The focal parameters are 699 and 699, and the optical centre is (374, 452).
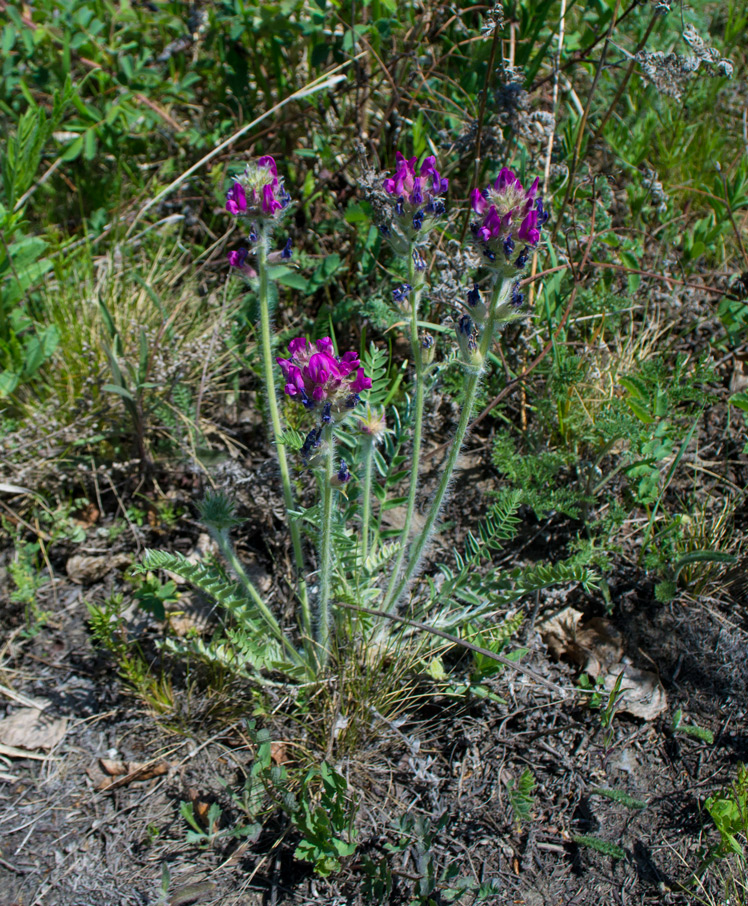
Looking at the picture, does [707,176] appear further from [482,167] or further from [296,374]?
[296,374]

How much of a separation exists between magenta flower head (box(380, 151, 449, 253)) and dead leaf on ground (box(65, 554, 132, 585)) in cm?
184

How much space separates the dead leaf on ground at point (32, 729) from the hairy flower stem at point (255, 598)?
840mm

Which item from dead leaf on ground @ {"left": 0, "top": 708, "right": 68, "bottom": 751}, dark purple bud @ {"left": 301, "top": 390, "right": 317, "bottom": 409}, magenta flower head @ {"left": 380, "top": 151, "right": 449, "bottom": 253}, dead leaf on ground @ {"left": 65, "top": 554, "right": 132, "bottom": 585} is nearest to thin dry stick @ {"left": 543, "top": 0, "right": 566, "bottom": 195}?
magenta flower head @ {"left": 380, "top": 151, "right": 449, "bottom": 253}

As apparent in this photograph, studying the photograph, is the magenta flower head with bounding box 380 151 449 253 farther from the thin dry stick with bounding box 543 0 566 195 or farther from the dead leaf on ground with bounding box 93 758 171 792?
the dead leaf on ground with bounding box 93 758 171 792

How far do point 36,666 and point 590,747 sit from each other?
206cm

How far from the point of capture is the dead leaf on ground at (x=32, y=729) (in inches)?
97.3

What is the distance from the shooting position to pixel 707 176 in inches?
146

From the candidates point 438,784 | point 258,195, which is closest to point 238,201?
point 258,195

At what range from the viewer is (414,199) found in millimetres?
1906

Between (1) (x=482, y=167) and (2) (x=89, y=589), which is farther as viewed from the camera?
(1) (x=482, y=167)

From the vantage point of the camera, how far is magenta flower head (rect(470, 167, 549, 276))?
171 centimetres

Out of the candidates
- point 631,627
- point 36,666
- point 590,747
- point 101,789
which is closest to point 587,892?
point 590,747

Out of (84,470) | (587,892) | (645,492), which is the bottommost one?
(84,470)

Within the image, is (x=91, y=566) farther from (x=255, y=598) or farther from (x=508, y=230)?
(x=508, y=230)
